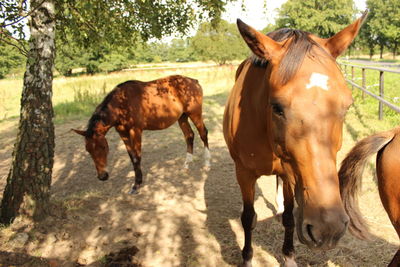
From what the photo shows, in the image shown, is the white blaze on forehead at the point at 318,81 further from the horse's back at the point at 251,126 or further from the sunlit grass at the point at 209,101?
the sunlit grass at the point at 209,101

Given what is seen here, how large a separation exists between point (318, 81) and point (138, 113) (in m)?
4.10

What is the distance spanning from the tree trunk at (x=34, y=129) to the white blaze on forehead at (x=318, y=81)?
118 inches

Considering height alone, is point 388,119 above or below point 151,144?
above

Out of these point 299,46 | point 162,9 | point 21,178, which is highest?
point 162,9

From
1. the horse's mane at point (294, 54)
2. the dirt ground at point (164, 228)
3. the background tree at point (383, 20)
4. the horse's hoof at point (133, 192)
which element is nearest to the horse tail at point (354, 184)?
the dirt ground at point (164, 228)

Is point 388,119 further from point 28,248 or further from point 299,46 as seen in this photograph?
point 28,248

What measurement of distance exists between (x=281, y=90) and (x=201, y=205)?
9.68 ft

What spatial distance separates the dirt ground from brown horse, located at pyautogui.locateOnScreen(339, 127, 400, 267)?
0.32 meters

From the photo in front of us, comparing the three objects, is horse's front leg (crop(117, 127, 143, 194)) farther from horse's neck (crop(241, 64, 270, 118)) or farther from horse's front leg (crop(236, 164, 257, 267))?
horse's neck (crop(241, 64, 270, 118))

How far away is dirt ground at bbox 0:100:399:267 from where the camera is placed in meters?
2.80

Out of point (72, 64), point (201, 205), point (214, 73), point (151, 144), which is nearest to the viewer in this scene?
point (201, 205)

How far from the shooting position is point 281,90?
4.67ft

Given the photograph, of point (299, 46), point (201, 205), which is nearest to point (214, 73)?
point (201, 205)

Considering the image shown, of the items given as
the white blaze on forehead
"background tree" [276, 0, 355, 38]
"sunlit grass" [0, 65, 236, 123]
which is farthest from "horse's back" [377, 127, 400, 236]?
"background tree" [276, 0, 355, 38]
